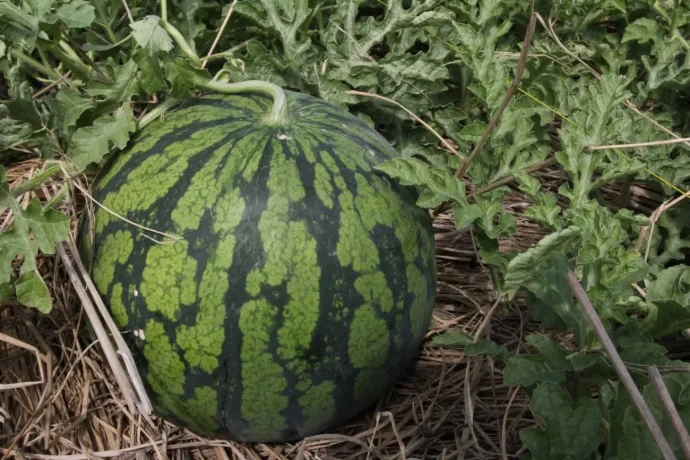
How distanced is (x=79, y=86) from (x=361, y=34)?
3.41 feet

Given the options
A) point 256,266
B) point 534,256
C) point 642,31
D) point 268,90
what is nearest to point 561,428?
point 534,256

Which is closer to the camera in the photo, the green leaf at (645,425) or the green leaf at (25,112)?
the green leaf at (645,425)

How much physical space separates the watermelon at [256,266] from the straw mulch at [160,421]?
164mm

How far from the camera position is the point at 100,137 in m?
2.06

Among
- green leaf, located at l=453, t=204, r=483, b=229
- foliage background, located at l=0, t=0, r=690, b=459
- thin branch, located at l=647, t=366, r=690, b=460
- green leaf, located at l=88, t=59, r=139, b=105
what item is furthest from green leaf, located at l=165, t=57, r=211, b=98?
thin branch, located at l=647, t=366, r=690, b=460

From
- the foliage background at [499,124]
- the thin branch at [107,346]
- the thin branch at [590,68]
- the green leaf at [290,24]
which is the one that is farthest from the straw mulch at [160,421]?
the green leaf at [290,24]

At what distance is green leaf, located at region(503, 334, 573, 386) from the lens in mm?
1873

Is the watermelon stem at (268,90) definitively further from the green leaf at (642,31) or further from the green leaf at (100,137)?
the green leaf at (642,31)

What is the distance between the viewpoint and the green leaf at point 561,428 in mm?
1795

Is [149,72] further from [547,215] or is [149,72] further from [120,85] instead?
[547,215]

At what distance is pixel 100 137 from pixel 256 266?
0.61 metres

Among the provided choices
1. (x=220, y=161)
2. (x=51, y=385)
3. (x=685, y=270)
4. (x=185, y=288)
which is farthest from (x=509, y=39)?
(x=51, y=385)

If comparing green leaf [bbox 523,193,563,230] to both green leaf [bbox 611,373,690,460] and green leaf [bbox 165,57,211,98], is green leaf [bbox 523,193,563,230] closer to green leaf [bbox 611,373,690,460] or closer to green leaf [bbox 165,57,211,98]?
green leaf [bbox 611,373,690,460]

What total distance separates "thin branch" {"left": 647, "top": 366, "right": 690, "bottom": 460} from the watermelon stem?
3.62 ft
